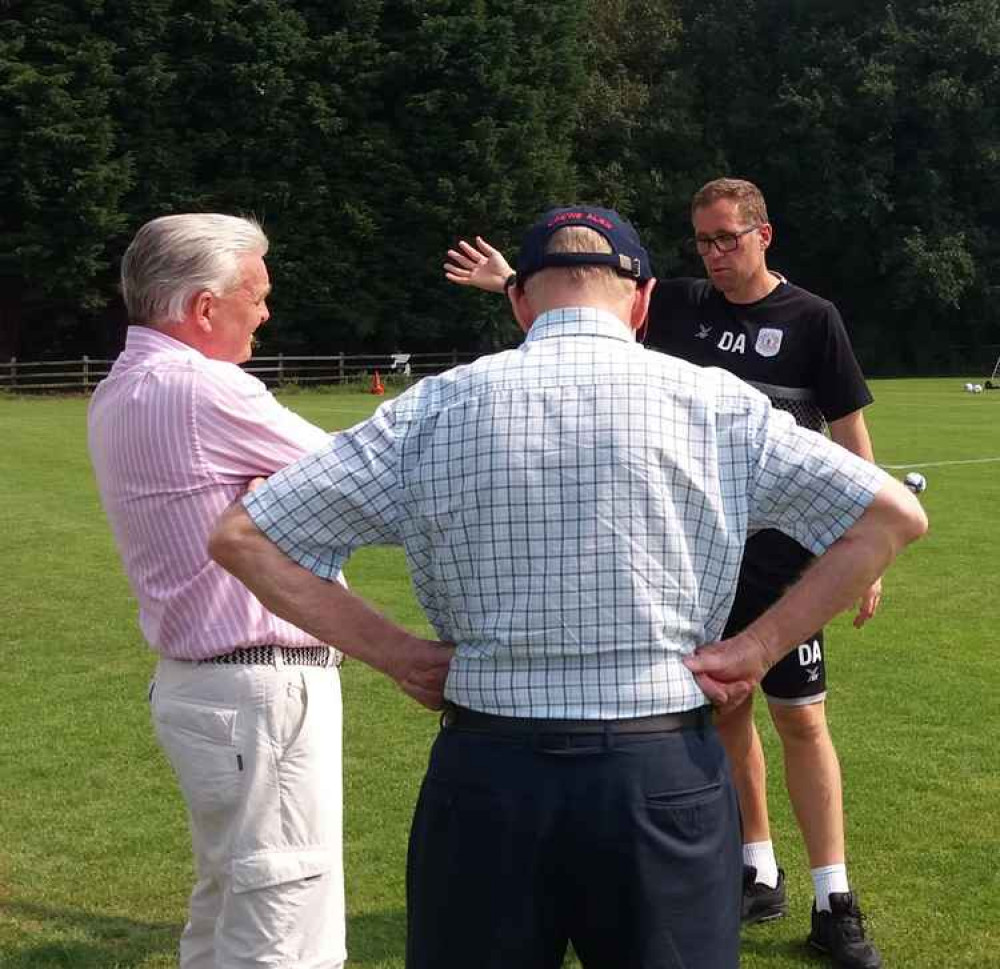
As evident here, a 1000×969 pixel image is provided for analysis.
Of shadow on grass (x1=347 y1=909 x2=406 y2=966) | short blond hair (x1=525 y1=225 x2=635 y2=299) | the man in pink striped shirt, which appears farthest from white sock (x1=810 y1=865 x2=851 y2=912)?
short blond hair (x1=525 y1=225 x2=635 y2=299)

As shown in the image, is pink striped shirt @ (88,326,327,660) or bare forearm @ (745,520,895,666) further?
pink striped shirt @ (88,326,327,660)

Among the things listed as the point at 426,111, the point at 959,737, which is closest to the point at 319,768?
the point at 959,737

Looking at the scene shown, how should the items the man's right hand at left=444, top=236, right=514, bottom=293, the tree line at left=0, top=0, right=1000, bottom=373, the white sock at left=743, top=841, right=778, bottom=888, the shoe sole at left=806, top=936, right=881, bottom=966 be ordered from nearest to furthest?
the man's right hand at left=444, top=236, right=514, bottom=293, the shoe sole at left=806, top=936, right=881, bottom=966, the white sock at left=743, top=841, right=778, bottom=888, the tree line at left=0, top=0, right=1000, bottom=373

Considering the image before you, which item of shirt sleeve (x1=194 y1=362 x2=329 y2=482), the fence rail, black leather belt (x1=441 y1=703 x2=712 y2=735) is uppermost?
shirt sleeve (x1=194 y1=362 x2=329 y2=482)

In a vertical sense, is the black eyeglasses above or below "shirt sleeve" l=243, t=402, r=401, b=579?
above

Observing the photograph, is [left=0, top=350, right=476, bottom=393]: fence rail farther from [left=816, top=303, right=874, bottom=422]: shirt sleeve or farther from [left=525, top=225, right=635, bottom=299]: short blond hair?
[left=525, top=225, right=635, bottom=299]: short blond hair

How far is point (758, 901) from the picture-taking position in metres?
5.10

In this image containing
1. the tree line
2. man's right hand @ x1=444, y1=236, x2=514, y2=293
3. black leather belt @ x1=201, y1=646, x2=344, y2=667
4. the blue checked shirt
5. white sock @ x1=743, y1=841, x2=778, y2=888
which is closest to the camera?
the blue checked shirt

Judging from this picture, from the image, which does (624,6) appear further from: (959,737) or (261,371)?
(959,737)

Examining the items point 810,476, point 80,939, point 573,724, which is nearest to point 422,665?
point 573,724

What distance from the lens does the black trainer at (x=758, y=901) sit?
5090 mm

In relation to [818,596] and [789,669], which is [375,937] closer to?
[789,669]

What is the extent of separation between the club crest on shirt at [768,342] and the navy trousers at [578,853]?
2.52 metres

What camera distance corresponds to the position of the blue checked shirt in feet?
8.51
